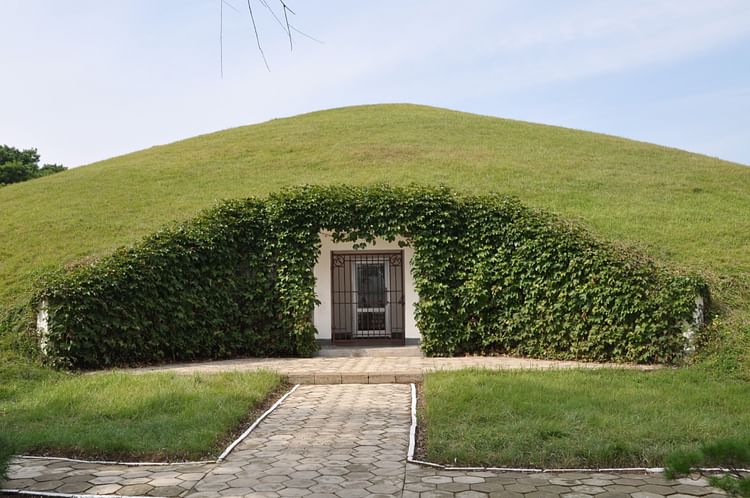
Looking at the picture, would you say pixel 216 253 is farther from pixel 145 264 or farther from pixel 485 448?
pixel 485 448

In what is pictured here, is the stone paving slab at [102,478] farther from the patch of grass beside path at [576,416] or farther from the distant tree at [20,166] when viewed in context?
the distant tree at [20,166]

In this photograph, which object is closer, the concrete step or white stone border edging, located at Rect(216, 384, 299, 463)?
white stone border edging, located at Rect(216, 384, 299, 463)

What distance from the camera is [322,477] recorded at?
5.35 metres

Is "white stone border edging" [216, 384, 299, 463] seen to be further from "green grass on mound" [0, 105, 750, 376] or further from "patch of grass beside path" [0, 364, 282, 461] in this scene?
"green grass on mound" [0, 105, 750, 376]

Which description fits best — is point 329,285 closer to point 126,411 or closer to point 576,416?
point 126,411

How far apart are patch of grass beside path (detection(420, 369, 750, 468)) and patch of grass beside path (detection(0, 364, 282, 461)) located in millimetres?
2194

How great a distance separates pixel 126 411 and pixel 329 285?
7.07 meters

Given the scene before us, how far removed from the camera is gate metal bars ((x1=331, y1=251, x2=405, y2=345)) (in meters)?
14.6

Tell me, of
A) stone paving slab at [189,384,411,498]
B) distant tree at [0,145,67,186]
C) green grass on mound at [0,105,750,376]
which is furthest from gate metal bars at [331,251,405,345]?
distant tree at [0,145,67,186]

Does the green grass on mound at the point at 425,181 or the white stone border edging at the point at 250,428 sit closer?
the white stone border edging at the point at 250,428

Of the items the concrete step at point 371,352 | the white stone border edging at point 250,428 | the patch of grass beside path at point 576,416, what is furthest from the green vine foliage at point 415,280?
the white stone border edging at point 250,428

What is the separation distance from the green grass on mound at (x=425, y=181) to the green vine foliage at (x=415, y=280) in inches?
70.3

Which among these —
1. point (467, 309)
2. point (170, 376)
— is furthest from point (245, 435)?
point (467, 309)

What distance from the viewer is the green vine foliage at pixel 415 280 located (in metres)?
11.1
